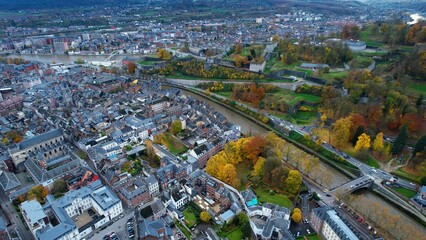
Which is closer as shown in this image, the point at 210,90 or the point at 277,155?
the point at 277,155

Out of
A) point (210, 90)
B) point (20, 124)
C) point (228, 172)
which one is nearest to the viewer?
point (228, 172)

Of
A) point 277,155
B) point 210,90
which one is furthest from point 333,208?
point 210,90

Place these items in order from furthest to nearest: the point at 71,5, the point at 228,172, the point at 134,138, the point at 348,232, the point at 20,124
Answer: the point at 71,5
the point at 20,124
the point at 134,138
the point at 228,172
the point at 348,232

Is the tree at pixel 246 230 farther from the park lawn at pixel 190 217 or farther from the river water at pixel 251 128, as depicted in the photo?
the river water at pixel 251 128

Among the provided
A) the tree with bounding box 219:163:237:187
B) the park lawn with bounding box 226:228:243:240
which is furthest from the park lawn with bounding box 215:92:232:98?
the park lawn with bounding box 226:228:243:240

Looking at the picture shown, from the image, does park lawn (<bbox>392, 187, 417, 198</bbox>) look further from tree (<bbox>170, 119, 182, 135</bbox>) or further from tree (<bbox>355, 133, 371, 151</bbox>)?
tree (<bbox>170, 119, 182, 135</bbox>)

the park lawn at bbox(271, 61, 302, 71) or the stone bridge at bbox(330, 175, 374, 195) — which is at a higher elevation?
the park lawn at bbox(271, 61, 302, 71)

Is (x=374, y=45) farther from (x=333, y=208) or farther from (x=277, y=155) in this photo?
(x=333, y=208)
